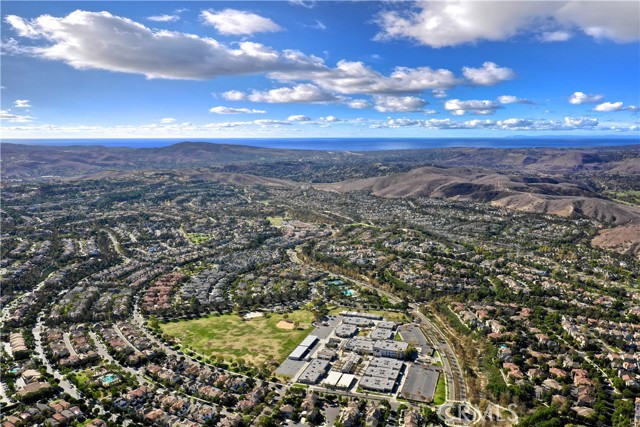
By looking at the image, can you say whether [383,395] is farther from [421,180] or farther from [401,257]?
[421,180]

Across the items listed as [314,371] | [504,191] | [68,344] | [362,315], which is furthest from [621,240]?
[68,344]

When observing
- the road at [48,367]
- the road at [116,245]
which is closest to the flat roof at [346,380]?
the road at [48,367]

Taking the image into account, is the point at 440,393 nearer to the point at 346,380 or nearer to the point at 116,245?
the point at 346,380

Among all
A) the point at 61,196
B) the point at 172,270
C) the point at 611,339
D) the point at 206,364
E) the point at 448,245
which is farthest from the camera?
the point at 61,196

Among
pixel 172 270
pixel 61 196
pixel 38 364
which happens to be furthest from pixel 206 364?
pixel 61 196

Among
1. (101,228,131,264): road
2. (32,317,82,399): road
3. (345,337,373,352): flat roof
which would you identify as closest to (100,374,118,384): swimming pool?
(32,317,82,399): road

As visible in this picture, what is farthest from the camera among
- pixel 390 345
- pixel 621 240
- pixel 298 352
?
pixel 621 240

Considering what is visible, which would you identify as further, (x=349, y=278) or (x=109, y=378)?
(x=349, y=278)

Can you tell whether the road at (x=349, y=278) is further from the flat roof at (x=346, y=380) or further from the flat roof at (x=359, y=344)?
the flat roof at (x=346, y=380)
